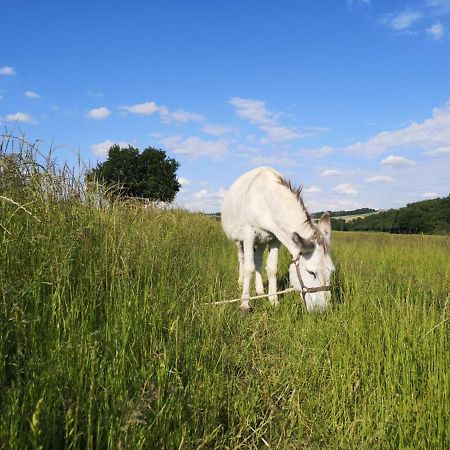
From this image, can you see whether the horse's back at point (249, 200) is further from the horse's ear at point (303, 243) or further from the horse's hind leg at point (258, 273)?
the horse's ear at point (303, 243)

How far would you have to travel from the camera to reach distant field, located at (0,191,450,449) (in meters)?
1.91

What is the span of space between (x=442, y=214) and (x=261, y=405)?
33.7 m

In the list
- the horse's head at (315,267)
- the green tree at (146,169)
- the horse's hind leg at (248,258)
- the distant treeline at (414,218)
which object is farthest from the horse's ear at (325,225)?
the green tree at (146,169)

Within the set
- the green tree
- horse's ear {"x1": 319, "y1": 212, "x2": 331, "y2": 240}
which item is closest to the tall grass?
horse's ear {"x1": 319, "y1": 212, "x2": 331, "y2": 240}

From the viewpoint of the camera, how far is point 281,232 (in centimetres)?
538

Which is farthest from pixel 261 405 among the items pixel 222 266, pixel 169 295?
pixel 222 266

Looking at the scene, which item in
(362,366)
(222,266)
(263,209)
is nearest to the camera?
(362,366)

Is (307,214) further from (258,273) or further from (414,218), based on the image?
(414,218)

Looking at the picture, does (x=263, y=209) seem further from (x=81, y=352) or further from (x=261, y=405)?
(x=81, y=352)

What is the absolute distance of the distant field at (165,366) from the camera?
6.25 ft

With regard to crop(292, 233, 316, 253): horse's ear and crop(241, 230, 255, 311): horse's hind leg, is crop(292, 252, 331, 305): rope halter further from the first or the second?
crop(241, 230, 255, 311): horse's hind leg

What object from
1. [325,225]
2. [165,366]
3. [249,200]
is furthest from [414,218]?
[165,366]

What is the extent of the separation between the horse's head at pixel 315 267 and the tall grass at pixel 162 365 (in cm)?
40

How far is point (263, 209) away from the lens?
5633 millimetres
